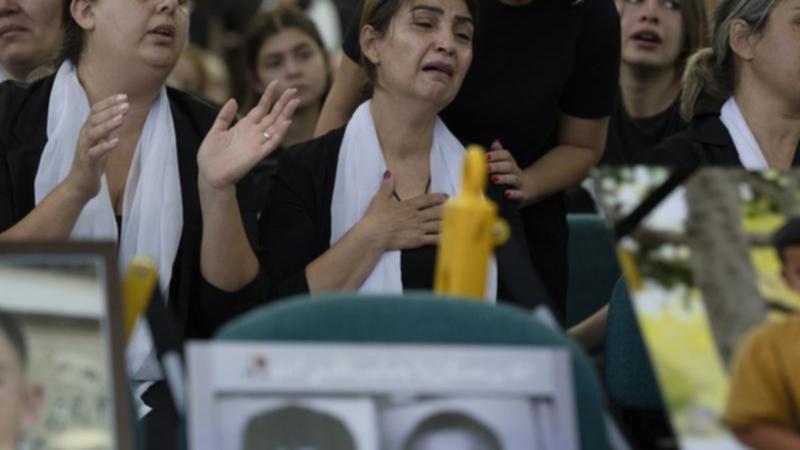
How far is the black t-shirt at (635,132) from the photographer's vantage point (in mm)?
4359

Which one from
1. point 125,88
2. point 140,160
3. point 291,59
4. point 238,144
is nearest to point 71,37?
point 125,88

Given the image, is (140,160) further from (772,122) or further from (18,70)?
(772,122)

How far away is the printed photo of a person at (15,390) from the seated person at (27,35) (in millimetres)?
2192

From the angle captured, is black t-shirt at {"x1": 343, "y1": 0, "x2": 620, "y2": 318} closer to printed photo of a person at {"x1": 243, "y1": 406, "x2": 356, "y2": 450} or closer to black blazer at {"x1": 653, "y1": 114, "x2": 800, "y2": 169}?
black blazer at {"x1": 653, "y1": 114, "x2": 800, "y2": 169}

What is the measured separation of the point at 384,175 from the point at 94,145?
2.05 ft

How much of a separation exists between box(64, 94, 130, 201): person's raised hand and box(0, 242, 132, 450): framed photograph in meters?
0.94

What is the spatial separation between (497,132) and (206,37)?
18.6ft

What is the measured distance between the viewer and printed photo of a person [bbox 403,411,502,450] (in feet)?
6.71

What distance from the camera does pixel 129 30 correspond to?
339 cm

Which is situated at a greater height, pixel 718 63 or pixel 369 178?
pixel 718 63

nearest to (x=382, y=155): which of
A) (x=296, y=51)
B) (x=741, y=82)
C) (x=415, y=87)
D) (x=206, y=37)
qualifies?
(x=415, y=87)

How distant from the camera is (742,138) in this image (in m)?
3.55

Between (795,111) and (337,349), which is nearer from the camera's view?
(337,349)

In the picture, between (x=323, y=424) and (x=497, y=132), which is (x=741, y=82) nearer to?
(x=497, y=132)
